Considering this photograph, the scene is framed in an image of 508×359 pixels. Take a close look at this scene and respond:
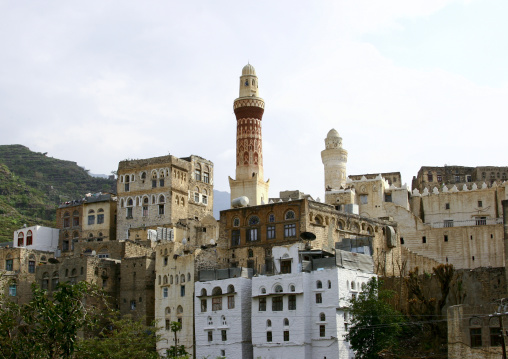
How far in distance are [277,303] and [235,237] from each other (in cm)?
1046

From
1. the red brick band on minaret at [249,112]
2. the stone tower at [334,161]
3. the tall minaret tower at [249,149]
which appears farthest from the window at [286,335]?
the stone tower at [334,161]

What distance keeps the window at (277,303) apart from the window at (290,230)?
7488 mm

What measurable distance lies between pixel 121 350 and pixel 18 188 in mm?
87129

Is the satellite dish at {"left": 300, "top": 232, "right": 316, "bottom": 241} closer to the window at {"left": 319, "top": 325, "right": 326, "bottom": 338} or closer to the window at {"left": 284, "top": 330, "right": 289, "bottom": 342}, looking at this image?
the window at {"left": 319, "top": 325, "right": 326, "bottom": 338}

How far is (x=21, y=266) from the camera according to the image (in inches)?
2960

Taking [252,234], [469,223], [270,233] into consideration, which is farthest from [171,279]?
[469,223]

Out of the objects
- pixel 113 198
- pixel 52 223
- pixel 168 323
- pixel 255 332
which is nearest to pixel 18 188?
pixel 52 223

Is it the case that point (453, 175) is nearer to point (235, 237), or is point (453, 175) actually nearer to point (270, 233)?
point (270, 233)

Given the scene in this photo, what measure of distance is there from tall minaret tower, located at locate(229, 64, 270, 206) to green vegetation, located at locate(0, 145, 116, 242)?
36429 millimetres

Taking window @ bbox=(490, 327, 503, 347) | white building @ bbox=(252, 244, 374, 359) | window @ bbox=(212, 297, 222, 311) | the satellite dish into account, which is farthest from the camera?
the satellite dish

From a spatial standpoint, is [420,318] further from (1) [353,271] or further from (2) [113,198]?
(2) [113,198]

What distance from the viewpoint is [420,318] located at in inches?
2201

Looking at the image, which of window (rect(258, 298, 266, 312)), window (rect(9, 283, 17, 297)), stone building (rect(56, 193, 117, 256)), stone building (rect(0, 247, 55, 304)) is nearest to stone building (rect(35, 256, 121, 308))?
stone building (rect(0, 247, 55, 304))

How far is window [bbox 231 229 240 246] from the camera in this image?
6769 cm
